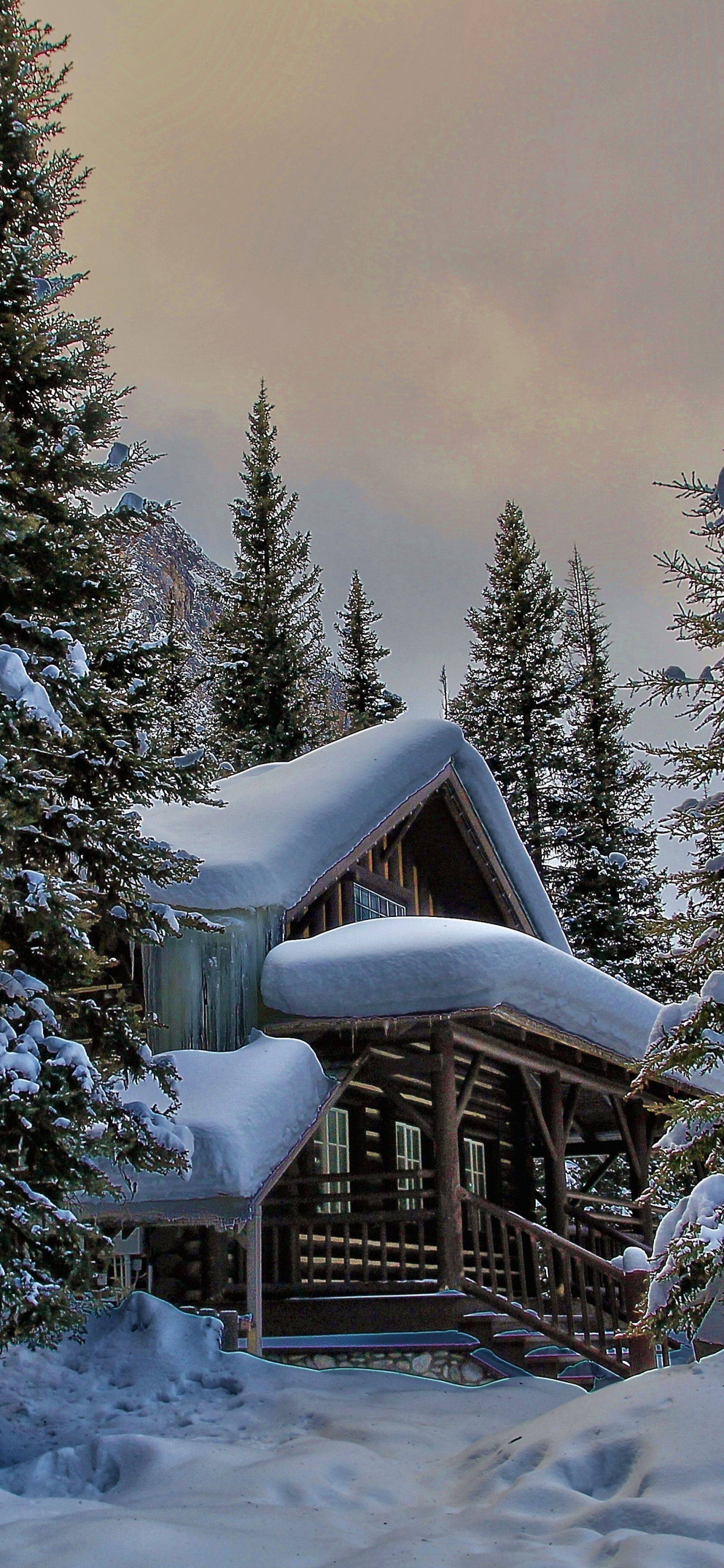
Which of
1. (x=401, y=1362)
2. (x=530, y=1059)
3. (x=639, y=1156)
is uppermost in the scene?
(x=530, y=1059)

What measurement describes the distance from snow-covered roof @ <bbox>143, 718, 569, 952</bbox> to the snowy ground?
4520mm

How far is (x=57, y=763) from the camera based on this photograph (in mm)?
8891

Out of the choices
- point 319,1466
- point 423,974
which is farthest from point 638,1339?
point 319,1466

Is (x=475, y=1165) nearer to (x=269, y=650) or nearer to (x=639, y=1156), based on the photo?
(x=639, y=1156)

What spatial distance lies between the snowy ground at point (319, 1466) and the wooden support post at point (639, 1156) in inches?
266

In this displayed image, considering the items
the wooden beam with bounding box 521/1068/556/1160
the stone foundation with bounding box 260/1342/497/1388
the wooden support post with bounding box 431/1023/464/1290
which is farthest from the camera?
the wooden beam with bounding box 521/1068/556/1160

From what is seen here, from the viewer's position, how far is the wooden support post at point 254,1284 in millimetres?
9953

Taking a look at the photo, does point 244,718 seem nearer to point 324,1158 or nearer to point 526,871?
point 526,871

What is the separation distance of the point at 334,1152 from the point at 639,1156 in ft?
13.3

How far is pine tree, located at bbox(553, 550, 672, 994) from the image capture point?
90.4 ft

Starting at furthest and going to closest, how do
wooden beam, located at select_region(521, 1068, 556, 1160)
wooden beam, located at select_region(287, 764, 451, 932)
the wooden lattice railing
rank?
1. the wooden lattice railing
2. wooden beam, located at select_region(287, 764, 451, 932)
3. wooden beam, located at select_region(521, 1068, 556, 1160)

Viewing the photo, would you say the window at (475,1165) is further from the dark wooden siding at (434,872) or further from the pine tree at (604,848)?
→ the pine tree at (604,848)

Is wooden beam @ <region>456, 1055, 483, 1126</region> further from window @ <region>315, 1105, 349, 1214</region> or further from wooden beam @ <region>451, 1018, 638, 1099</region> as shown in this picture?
window @ <region>315, 1105, 349, 1214</region>

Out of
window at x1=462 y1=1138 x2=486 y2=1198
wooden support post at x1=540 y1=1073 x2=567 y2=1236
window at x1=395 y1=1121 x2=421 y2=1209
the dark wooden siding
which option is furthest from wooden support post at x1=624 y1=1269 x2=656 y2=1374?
window at x1=462 y1=1138 x2=486 y2=1198
